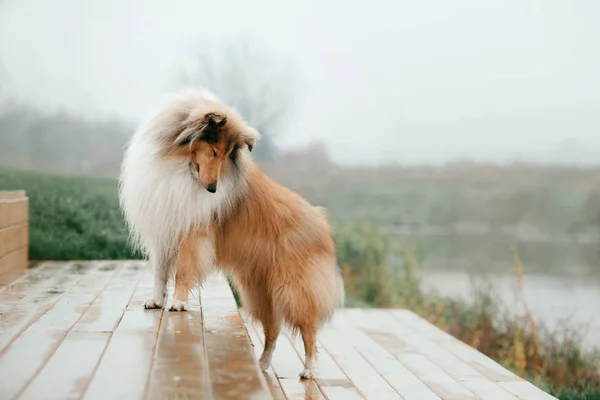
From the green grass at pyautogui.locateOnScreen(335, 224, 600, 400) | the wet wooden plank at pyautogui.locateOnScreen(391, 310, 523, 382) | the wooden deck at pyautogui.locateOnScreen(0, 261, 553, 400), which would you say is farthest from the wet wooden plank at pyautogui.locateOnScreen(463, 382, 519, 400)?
the green grass at pyautogui.locateOnScreen(335, 224, 600, 400)

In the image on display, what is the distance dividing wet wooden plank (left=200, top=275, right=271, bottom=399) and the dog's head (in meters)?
0.58

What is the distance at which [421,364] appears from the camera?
3.78 metres

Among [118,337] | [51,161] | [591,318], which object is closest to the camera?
[118,337]

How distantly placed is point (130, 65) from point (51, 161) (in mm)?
1161

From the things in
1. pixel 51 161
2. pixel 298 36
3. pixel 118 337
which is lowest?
pixel 118 337

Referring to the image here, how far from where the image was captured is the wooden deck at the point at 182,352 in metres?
2.02

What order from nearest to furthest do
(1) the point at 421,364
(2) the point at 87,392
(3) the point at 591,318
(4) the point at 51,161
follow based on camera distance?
(2) the point at 87,392, (1) the point at 421,364, (3) the point at 591,318, (4) the point at 51,161

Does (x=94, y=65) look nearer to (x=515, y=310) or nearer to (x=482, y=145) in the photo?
(x=482, y=145)

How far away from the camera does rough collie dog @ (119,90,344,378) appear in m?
2.96

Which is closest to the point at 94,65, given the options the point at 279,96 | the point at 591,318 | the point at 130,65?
the point at 130,65

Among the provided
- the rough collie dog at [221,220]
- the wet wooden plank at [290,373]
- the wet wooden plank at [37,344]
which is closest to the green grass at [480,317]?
the wet wooden plank at [290,373]

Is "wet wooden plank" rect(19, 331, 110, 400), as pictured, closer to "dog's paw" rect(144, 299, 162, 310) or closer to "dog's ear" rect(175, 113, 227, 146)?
"dog's paw" rect(144, 299, 162, 310)

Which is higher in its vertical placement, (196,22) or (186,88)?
(196,22)

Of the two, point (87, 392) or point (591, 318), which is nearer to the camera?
point (87, 392)
